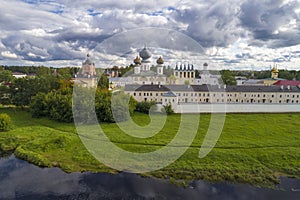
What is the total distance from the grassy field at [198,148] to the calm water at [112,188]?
723 mm

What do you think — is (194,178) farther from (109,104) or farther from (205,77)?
(205,77)

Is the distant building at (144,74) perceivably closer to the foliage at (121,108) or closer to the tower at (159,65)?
the tower at (159,65)

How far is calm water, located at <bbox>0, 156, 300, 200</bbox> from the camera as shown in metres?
12.7

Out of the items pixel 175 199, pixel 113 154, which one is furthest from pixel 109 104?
pixel 175 199

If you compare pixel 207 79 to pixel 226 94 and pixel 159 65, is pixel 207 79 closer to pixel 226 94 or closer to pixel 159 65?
pixel 159 65

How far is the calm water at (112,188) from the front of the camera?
41.6ft

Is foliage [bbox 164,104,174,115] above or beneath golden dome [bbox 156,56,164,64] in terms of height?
beneath

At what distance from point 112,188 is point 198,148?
22.7 feet

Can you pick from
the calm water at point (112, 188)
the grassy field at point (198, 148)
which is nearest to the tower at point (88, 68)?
the grassy field at point (198, 148)

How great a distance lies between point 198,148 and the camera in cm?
1777

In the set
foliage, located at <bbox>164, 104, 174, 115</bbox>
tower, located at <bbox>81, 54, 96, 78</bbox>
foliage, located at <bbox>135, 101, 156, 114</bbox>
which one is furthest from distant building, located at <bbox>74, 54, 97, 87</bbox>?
foliage, located at <bbox>164, 104, 174, 115</bbox>

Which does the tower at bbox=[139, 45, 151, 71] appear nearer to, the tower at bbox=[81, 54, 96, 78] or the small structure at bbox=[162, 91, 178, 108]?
the tower at bbox=[81, 54, 96, 78]

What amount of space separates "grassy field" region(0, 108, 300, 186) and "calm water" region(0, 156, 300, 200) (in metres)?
0.72

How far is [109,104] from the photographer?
2548 centimetres
